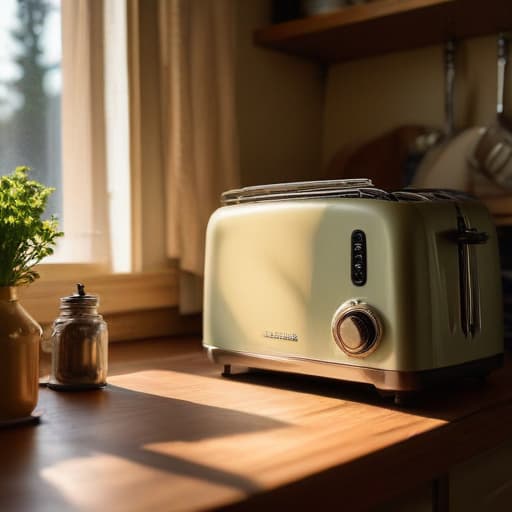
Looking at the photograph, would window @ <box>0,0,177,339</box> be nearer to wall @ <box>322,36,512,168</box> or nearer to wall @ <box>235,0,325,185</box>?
wall @ <box>235,0,325,185</box>

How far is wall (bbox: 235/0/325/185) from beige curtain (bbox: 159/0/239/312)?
14 cm

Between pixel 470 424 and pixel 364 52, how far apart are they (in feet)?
4.03

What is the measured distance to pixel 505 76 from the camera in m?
1.66

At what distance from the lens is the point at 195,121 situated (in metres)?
1.57

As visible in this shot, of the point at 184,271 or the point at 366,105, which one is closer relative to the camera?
the point at 184,271

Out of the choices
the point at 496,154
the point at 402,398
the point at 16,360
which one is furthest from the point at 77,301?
the point at 496,154

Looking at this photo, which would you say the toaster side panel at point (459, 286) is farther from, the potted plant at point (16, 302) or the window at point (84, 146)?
the window at point (84, 146)

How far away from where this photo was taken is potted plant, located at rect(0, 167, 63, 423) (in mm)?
810

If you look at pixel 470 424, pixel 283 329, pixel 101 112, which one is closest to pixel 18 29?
pixel 101 112

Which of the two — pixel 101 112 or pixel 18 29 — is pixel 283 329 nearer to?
pixel 101 112

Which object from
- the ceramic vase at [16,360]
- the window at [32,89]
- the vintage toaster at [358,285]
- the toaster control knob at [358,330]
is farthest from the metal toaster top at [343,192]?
the window at [32,89]

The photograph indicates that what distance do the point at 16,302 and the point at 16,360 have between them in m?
0.07

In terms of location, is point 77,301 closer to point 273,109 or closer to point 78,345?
point 78,345

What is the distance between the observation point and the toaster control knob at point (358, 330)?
903 millimetres
